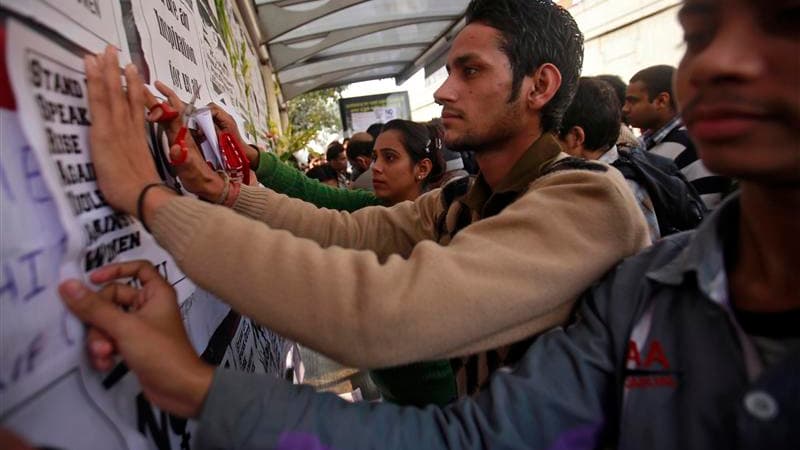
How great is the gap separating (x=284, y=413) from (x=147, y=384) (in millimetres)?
170

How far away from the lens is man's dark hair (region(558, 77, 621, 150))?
6.44 ft

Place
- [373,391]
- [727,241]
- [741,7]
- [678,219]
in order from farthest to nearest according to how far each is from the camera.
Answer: [373,391]
[678,219]
[727,241]
[741,7]

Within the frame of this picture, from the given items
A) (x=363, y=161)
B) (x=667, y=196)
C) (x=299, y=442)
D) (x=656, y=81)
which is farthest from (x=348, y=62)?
(x=299, y=442)

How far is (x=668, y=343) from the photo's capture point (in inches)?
25.4

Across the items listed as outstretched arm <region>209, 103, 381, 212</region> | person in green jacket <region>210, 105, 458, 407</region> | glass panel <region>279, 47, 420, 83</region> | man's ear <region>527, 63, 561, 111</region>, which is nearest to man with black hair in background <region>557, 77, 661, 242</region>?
person in green jacket <region>210, 105, 458, 407</region>

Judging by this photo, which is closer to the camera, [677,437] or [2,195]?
[2,195]

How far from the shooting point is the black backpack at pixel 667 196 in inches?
61.9

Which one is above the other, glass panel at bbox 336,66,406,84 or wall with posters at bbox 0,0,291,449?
glass panel at bbox 336,66,406,84

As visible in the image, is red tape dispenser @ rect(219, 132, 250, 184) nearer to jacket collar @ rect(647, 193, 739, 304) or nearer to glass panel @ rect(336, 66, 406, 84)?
jacket collar @ rect(647, 193, 739, 304)

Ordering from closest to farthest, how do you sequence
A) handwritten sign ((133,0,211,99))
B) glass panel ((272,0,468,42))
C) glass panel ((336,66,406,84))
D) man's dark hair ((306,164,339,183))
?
handwritten sign ((133,0,211,99)), man's dark hair ((306,164,339,183)), glass panel ((272,0,468,42)), glass panel ((336,66,406,84))

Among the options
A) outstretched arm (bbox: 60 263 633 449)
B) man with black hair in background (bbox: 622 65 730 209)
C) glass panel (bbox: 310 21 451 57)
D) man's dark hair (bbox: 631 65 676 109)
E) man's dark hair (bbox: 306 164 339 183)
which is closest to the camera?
outstretched arm (bbox: 60 263 633 449)

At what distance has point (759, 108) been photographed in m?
0.52

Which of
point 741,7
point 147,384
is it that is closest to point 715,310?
point 741,7

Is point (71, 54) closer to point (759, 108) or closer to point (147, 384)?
point (147, 384)
